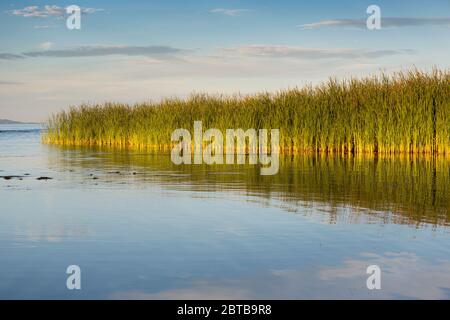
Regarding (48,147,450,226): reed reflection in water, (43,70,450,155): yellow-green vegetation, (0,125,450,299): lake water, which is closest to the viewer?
(0,125,450,299): lake water

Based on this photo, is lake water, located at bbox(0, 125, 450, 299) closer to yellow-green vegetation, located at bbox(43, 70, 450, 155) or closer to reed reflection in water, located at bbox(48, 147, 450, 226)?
reed reflection in water, located at bbox(48, 147, 450, 226)

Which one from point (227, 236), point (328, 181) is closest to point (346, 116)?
point (328, 181)

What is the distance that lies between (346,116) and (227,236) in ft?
57.8

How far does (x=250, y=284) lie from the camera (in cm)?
632

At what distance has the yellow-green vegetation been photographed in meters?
24.0

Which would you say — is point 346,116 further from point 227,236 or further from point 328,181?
point 227,236

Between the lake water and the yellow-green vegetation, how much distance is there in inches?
316

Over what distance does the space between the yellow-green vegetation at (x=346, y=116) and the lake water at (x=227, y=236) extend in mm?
8029

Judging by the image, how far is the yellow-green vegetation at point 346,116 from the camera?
78.8ft

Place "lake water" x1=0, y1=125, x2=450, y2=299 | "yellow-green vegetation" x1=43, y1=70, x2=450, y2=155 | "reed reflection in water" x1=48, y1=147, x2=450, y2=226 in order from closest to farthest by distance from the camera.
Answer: "lake water" x1=0, y1=125, x2=450, y2=299, "reed reflection in water" x1=48, y1=147, x2=450, y2=226, "yellow-green vegetation" x1=43, y1=70, x2=450, y2=155

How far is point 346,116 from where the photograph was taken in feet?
83.5

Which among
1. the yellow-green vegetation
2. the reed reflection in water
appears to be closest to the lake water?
the reed reflection in water
